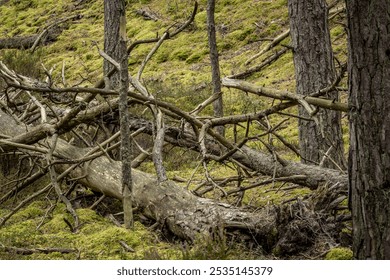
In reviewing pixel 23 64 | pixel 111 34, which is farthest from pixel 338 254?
pixel 23 64

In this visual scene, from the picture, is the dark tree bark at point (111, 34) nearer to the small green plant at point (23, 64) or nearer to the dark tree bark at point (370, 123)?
the small green plant at point (23, 64)

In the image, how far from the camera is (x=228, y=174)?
22.5ft

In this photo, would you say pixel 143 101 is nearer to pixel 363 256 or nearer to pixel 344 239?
pixel 344 239

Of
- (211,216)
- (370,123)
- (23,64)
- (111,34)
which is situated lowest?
(211,216)

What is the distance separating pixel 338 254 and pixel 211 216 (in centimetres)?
94

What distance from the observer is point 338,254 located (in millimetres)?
3846

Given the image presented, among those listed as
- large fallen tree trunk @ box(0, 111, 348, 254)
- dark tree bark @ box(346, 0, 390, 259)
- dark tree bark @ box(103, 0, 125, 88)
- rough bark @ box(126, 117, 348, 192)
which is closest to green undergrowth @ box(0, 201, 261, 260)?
large fallen tree trunk @ box(0, 111, 348, 254)

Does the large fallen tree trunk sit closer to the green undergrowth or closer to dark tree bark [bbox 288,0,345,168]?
the green undergrowth

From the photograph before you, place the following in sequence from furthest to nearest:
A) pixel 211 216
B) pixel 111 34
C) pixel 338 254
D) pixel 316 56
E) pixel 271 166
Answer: pixel 111 34 < pixel 316 56 < pixel 271 166 < pixel 211 216 < pixel 338 254

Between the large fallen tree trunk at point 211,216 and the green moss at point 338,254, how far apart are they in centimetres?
20

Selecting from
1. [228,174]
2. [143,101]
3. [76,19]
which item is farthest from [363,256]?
[76,19]

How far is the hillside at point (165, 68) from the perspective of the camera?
439 centimetres

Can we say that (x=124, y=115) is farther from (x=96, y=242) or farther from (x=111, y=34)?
(x=111, y=34)

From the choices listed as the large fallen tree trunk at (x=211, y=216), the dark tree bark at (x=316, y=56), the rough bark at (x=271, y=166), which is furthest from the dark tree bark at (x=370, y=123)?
the dark tree bark at (x=316, y=56)
